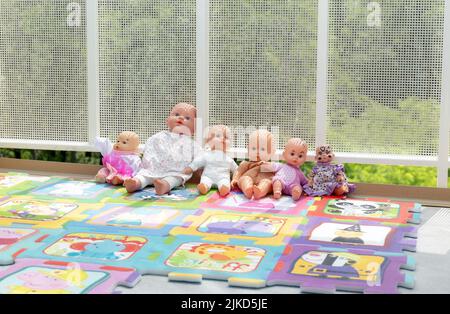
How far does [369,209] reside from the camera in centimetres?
435

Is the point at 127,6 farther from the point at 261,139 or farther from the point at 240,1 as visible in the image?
the point at 261,139

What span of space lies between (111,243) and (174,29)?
79.1 inches

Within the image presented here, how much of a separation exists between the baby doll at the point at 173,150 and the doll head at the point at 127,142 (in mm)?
89

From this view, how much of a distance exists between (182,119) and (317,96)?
0.93 m

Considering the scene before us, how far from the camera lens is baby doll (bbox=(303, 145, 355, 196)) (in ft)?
15.3

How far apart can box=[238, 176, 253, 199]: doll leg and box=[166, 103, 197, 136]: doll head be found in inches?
22.8

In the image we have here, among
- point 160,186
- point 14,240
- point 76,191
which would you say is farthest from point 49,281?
point 76,191

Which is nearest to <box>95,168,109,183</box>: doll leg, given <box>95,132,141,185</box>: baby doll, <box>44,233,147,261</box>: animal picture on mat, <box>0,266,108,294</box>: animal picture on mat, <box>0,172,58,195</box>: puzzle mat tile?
<box>95,132,141,185</box>: baby doll

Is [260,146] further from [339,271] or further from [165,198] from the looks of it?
[339,271]

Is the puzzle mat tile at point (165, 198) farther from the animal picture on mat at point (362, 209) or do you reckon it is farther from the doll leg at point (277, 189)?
the animal picture on mat at point (362, 209)

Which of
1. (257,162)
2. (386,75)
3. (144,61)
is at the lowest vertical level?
(257,162)

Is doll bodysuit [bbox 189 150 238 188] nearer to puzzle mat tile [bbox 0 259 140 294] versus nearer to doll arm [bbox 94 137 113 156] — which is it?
doll arm [bbox 94 137 113 156]

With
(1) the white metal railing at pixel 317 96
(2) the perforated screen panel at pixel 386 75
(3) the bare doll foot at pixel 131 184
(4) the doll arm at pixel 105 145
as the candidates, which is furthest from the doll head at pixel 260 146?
(4) the doll arm at pixel 105 145
